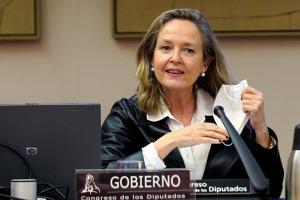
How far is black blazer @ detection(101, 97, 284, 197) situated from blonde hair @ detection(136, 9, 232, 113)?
53 millimetres

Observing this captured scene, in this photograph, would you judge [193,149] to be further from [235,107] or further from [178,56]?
[178,56]

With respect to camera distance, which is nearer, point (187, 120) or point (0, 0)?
point (187, 120)

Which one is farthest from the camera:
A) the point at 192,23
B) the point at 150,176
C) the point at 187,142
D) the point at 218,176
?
the point at 192,23

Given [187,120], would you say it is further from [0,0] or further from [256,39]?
[0,0]

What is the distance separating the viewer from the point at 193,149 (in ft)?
6.24

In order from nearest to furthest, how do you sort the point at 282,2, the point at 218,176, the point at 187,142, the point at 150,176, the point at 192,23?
the point at 150,176 → the point at 187,142 → the point at 218,176 → the point at 192,23 → the point at 282,2

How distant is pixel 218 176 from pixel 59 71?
1364mm

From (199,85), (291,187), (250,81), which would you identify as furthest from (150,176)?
(250,81)

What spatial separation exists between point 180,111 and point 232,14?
1000mm

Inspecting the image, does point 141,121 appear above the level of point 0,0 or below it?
below

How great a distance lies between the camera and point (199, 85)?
2.09m

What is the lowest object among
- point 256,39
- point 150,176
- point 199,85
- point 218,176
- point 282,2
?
point 218,176

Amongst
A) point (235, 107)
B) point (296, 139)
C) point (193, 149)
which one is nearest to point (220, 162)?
point (193, 149)

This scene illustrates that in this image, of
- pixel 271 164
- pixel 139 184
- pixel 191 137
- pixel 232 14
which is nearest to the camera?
pixel 139 184
